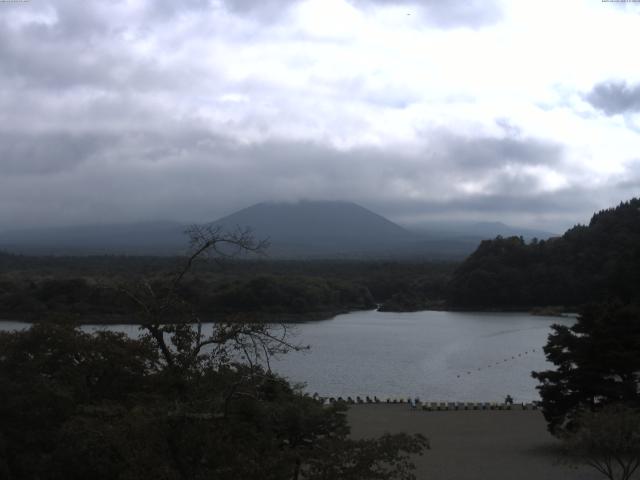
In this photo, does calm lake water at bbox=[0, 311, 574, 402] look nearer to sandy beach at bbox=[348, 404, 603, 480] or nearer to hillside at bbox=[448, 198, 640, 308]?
sandy beach at bbox=[348, 404, 603, 480]

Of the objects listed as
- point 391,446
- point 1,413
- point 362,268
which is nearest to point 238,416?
point 391,446

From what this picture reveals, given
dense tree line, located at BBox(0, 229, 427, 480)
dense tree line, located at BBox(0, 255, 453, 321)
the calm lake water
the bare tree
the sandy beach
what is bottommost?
the calm lake water

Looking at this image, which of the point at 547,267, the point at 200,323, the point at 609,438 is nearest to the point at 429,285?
the point at 547,267

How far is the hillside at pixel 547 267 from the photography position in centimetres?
4391

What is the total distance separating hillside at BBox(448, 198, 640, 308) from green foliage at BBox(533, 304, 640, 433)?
31174 mm

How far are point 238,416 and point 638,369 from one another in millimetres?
8691

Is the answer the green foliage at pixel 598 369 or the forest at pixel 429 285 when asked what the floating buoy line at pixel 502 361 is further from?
the green foliage at pixel 598 369

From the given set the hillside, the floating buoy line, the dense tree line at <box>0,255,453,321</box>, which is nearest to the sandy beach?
the floating buoy line

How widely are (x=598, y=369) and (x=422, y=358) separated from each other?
15.4 meters

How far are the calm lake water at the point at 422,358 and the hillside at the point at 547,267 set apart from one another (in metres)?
4.84

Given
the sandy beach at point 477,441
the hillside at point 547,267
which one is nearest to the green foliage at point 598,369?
the sandy beach at point 477,441

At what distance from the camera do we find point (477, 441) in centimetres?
1285

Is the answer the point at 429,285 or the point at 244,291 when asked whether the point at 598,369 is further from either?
the point at 429,285

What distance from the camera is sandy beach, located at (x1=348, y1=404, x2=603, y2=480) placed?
10.3 meters
